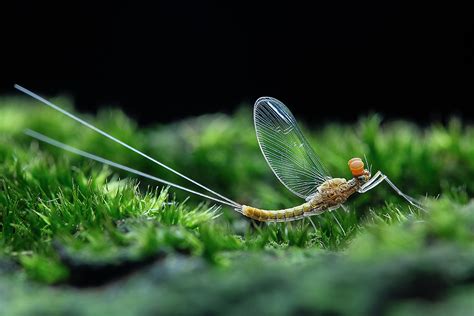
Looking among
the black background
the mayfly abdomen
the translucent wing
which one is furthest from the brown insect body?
the black background

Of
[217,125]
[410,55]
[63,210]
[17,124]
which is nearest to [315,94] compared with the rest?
[410,55]

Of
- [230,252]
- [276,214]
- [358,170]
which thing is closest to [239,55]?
[358,170]

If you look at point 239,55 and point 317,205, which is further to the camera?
point 239,55

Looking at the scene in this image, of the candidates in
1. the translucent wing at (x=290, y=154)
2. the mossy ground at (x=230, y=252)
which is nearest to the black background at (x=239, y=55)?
the mossy ground at (x=230, y=252)

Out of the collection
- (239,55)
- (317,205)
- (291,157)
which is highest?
(239,55)

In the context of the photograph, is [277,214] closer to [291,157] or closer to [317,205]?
[317,205]

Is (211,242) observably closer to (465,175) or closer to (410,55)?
(465,175)
